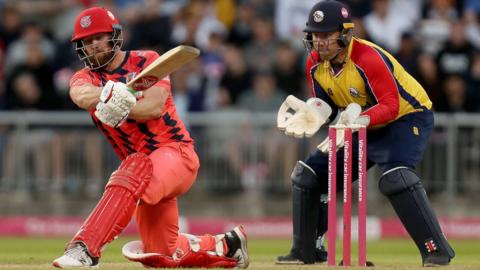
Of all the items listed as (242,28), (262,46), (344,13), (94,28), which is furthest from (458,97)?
(94,28)

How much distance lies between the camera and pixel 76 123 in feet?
47.1

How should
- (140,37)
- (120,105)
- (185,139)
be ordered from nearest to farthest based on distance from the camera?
(120,105), (185,139), (140,37)

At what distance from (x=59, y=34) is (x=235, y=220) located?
3.36 m

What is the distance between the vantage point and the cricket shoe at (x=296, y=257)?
846 centimetres

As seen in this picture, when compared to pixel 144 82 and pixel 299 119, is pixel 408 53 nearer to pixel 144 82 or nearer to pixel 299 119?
pixel 299 119

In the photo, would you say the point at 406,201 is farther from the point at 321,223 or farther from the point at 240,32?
the point at 240,32

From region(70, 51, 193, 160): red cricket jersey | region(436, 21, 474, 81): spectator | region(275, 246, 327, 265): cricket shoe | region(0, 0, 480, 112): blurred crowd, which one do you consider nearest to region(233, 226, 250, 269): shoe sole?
region(275, 246, 327, 265): cricket shoe

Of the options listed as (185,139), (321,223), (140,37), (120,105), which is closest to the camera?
(120,105)

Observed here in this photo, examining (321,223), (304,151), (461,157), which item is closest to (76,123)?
(304,151)

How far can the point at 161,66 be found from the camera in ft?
24.2

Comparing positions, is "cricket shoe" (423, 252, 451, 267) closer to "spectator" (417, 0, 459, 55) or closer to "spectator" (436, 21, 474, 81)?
"spectator" (436, 21, 474, 81)

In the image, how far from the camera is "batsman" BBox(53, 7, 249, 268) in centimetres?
728

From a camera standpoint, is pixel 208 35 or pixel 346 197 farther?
pixel 208 35

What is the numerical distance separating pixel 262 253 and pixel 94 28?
3862mm
